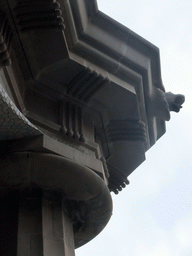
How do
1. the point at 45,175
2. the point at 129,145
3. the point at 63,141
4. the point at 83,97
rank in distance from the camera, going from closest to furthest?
the point at 45,175
the point at 63,141
the point at 83,97
the point at 129,145

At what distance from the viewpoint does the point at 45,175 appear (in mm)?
5516

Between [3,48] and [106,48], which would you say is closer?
[3,48]

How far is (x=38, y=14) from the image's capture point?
5.71 meters

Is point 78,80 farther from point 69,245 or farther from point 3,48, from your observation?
point 69,245

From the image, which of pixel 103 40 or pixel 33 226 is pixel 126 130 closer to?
pixel 103 40

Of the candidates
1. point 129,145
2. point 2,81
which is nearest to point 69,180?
point 2,81

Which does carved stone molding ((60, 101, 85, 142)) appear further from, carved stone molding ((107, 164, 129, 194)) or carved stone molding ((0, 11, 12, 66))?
carved stone molding ((107, 164, 129, 194))

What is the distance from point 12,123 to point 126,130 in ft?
6.38

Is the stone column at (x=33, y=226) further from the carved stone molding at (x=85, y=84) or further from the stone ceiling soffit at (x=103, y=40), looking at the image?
the stone ceiling soffit at (x=103, y=40)

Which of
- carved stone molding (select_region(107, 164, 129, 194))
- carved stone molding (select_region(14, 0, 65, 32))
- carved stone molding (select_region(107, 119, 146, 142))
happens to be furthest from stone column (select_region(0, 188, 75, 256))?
carved stone molding (select_region(107, 164, 129, 194))

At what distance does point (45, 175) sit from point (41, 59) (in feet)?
4.69

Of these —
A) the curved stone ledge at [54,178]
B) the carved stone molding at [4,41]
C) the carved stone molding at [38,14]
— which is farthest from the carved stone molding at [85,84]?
the curved stone ledge at [54,178]

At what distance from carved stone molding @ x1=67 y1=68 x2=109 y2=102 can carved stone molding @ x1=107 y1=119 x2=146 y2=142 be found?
603 mm

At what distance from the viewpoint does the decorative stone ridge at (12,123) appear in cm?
529
